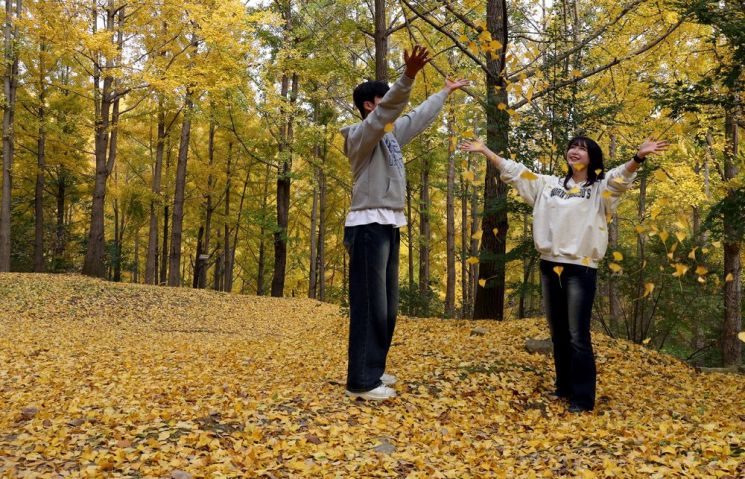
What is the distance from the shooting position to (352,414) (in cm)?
323

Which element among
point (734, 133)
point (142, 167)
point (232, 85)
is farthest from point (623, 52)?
point (142, 167)

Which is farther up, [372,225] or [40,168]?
[40,168]

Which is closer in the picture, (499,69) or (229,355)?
(229,355)

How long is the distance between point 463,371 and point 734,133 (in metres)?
7.63

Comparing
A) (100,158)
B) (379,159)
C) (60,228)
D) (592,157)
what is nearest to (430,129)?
(592,157)

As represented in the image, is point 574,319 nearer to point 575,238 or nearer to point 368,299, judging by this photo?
point 575,238

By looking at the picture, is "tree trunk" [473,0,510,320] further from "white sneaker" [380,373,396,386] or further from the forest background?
"white sneaker" [380,373,396,386]

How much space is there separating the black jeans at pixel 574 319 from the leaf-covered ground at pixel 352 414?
0.20 m

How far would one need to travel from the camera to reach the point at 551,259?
3.54m

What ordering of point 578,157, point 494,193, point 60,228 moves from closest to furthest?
point 578,157 → point 494,193 → point 60,228

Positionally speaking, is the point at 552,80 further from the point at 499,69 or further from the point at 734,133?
the point at 734,133

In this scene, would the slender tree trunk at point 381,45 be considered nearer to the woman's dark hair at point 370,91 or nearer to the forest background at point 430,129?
the forest background at point 430,129

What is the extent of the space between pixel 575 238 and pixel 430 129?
8.43 meters

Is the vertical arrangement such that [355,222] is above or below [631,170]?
below
